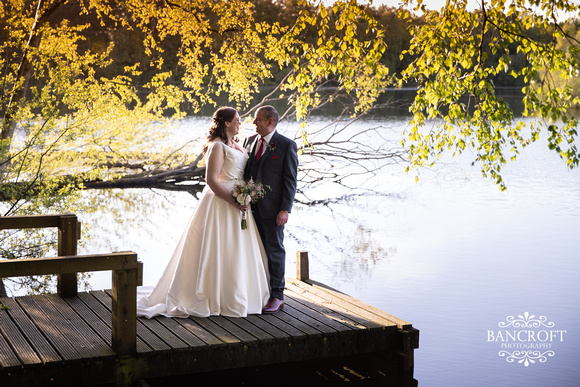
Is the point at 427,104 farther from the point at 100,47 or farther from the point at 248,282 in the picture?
the point at 100,47

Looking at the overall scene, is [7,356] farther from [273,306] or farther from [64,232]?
[273,306]

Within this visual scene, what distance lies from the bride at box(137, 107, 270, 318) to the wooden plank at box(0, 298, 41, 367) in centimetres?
97

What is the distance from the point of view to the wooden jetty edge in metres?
4.75

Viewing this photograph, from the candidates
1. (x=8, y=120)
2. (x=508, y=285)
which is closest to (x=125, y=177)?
(x=8, y=120)

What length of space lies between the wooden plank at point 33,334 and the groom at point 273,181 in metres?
1.78

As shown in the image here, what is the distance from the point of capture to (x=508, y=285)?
1109 centimetres

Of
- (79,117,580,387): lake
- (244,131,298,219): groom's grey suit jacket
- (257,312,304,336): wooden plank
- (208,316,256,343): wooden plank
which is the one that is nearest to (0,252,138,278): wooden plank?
(208,316,256,343): wooden plank

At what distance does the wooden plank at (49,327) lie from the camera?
487 cm

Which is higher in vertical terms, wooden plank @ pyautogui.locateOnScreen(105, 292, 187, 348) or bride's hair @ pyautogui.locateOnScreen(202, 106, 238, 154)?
bride's hair @ pyautogui.locateOnScreen(202, 106, 238, 154)

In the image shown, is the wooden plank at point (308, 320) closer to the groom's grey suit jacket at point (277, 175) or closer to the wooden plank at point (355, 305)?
the wooden plank at point (355, 305)

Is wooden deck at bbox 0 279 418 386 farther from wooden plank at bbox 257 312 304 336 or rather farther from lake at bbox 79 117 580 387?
lake at bbox 79 117 580 387

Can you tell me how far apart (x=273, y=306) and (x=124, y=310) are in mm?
1559

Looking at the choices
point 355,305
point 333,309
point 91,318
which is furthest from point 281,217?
point 91,318

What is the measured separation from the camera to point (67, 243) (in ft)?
20.8
